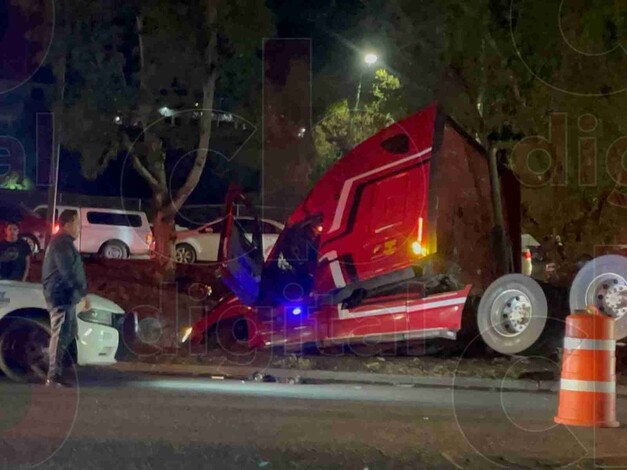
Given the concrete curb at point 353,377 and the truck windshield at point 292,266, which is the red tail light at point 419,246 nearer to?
the truck windshield at point 292,266

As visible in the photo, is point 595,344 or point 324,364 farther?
point 324,364

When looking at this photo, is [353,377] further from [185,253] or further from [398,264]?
[185,253]

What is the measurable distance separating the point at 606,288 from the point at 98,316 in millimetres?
5902

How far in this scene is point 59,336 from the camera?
35.6 feet

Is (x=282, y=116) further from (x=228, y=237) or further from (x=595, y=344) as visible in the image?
(x=595, y=344)

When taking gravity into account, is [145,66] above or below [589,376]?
above

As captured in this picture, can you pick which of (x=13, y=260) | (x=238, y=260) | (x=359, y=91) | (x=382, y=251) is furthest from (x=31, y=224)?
(x=382, y=251)

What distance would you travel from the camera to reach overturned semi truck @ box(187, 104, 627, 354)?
41.2 feet

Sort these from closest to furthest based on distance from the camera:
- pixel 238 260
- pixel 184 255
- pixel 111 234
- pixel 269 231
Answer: pixel 238 260 < pixel 269 231 < pixel 184 255 < pixel 111 234

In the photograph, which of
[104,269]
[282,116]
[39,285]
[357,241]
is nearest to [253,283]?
[357,241]

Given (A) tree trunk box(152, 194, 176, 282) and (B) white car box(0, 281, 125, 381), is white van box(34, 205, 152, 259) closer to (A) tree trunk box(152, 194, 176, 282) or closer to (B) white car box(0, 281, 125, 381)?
(A) tree trunk box(152, 194, 176, 282)

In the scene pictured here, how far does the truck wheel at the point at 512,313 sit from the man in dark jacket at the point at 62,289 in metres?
4.95

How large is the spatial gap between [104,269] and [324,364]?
9269 mm

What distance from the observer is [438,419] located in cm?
939
